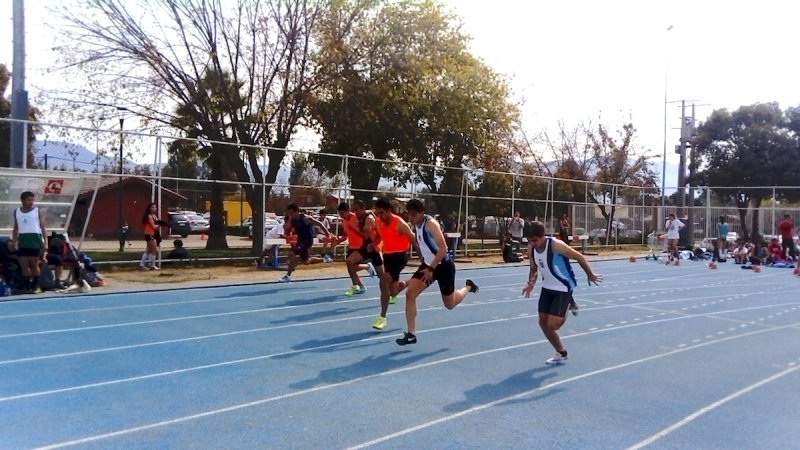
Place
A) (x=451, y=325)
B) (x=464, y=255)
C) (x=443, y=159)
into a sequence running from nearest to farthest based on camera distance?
1. (x=451, y=325)
2. (x=464, y=255)
3. (x=443, y=159)

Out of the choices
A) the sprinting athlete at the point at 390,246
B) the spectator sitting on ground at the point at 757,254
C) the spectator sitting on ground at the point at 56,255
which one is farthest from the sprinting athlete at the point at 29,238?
the spectator sitting on ground at the point at 757,254

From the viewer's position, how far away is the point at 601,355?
28.1 ft

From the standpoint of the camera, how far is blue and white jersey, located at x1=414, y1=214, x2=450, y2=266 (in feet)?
29.0

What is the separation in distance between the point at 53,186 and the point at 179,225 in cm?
730

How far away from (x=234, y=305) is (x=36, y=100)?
13081 millimetres

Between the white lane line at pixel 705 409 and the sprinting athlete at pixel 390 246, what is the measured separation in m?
4.29

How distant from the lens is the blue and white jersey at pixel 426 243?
883cm

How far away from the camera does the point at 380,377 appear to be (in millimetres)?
7172

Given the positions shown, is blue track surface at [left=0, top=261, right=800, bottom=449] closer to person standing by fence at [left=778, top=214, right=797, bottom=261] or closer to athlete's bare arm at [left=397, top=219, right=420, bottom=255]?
athlete's bare arm at [left=397, top=219, right=420, bottom=255]

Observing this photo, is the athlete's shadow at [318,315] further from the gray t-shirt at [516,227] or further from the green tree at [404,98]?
the gray t-shirt at [516,227]

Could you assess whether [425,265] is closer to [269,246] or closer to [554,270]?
[554,270]

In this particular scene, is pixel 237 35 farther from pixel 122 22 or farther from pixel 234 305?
pixel 234 305

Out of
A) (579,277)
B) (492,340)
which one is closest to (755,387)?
(492,340)

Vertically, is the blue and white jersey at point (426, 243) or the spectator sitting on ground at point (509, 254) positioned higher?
the blue and white jersey at point (426, 243)
